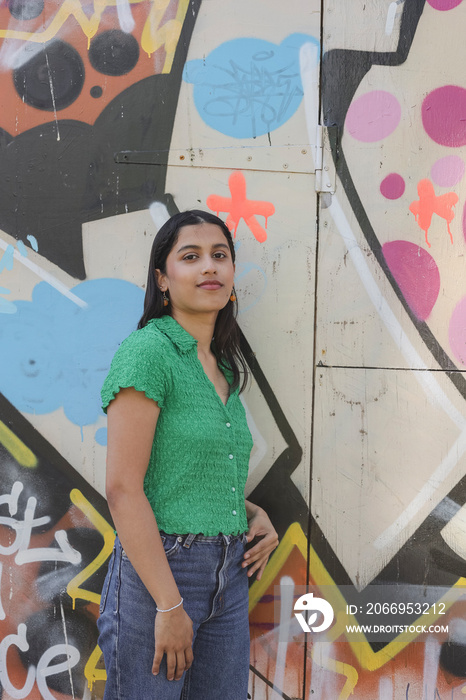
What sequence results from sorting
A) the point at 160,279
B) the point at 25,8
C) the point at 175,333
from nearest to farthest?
1. the point at 175,333
2. the point at 160,279
3. the point at 25,8

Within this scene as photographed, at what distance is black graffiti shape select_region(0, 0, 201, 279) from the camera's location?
2.16 meters

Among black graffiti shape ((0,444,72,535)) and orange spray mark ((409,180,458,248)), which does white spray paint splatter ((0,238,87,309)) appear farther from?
orange spray mark ((409,180,458,248))

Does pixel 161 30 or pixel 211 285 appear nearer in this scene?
pixel 211 285

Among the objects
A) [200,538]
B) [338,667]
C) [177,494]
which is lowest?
[338,667]

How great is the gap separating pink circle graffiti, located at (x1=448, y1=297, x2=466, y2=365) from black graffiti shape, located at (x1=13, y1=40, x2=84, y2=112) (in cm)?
171

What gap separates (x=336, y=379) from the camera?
2.19 meters

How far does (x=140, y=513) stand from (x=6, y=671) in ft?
4.41

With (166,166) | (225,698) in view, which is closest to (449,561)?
(225,698)

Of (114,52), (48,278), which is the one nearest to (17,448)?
(48,278)

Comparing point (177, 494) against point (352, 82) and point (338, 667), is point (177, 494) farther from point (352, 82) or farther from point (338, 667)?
point (352, 82)

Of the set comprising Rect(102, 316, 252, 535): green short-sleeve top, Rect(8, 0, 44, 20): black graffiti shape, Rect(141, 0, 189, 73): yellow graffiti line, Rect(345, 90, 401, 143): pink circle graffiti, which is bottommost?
Rect(102, 316, 252, 535): green short-sleeve top

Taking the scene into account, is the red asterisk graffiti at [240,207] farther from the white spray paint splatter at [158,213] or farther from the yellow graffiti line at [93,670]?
the yellow graffiti line at [93,670]

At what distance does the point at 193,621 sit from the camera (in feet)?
4.85

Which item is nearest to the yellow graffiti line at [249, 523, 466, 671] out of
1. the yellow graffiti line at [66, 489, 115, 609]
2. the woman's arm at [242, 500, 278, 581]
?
the woman's arm at [242, 500, 278, 581]
